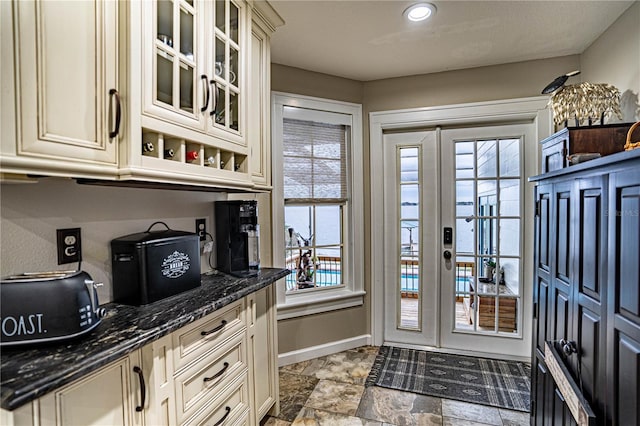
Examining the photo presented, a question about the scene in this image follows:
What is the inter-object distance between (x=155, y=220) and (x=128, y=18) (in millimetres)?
863

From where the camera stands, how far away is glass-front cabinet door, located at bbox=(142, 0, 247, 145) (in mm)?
1170

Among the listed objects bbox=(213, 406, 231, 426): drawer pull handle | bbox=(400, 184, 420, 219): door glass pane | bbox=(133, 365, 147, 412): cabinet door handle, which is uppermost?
bbox=(400, 184, 420, 219): door glass pane

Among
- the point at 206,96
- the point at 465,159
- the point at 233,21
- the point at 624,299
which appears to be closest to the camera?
the point at 624,299

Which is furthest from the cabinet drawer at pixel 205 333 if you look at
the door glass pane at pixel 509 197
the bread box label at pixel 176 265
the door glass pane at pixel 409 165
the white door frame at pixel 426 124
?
the door glass pane at pixel 509 197

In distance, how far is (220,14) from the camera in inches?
59.7

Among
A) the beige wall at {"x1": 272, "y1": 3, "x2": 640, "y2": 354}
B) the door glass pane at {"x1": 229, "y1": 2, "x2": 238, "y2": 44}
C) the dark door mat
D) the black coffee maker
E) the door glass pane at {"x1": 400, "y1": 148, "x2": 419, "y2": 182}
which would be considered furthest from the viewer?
the door glass pane at {"x1": 400, "y1": 148, "x2": 419, "y2": 182}

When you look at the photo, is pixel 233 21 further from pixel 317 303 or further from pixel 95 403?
pixel 317 303

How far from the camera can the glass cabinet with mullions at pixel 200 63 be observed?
122cm

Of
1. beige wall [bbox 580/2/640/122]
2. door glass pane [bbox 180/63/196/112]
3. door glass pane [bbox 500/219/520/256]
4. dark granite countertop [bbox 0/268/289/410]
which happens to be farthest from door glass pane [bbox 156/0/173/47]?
door glass pane [bbox 500/219/520/256]

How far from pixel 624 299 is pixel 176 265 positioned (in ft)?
5.10

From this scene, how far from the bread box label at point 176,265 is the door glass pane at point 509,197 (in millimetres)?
2612

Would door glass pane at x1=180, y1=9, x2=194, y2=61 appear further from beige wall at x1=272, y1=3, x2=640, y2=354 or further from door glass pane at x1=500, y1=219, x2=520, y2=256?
door glass pane at x1=500, y1=219, x2=520, y2=256

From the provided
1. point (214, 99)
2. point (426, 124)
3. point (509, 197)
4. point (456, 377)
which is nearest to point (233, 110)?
point (214, 99)

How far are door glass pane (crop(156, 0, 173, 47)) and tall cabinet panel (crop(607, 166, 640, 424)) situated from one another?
1.54 meters
